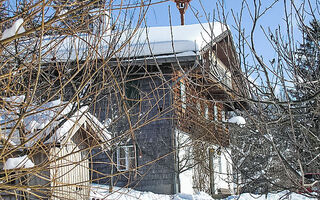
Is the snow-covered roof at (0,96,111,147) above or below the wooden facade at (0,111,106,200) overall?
above

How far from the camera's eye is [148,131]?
1658 cm

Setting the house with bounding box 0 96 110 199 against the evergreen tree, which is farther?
the evergreen tree

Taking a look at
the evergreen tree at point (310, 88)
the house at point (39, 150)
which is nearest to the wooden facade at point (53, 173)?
the house at point (39, 150)

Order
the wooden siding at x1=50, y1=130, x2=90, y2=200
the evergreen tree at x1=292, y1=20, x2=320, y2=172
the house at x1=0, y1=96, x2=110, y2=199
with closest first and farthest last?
1. the house at x1=0, y1=96, x2=110, y2=199
2. the wooden siding at x1=50, y1=130, x2=90, y2=200
3. the evergreen tree at x1=292, y1=20, x2=320, y2=172

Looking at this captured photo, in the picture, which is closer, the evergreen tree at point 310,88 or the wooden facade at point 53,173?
the wooden facade at point 53,173

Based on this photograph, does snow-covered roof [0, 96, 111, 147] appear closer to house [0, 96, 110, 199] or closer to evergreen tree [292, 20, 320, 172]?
house [0, 96, 110, 199]

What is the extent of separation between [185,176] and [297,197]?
460cm

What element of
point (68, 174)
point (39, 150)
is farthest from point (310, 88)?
point (39, 150)

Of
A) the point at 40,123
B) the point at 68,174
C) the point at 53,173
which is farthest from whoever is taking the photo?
the point at 40,123

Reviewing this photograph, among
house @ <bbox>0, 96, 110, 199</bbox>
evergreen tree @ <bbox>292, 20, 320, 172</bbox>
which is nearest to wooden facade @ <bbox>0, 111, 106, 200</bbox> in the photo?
house @ <bbox>0, 96, 110, 199</bbox>

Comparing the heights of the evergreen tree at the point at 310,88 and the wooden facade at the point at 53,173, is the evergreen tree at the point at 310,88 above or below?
above

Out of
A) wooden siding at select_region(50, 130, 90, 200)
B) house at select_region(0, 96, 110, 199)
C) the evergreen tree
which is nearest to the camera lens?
house at select_region(0, 96, 110, 199)

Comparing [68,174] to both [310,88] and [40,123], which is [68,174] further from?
[310,88]

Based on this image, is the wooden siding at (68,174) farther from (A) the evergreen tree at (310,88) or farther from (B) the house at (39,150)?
(A) the evergreen tree at (310,88)
